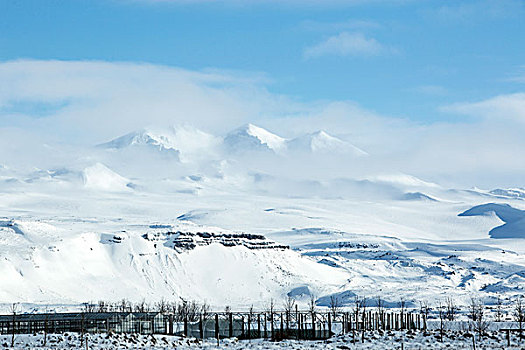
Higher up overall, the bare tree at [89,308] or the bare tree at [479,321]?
the bare tree at [89,308]

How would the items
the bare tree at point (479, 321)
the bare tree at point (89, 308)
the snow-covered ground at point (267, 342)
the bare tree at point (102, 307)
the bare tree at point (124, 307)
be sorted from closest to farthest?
the snow-covered ground at point (267, 342) → the bare tree at point (479, 321) → the bare tree at point (89, 308) → the bare tree at point (102, 307) → the bare tree at point (124, 307)

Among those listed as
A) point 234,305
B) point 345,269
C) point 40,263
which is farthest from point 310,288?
point 40,263

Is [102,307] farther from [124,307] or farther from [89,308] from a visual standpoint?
[89,308]

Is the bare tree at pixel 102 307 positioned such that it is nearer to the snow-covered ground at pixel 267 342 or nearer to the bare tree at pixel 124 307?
the bare tree at pixel 124 307

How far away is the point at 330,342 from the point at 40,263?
294ft

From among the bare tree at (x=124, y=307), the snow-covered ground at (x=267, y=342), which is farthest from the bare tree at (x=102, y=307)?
the snow-covered ground at (x=267, y=342)

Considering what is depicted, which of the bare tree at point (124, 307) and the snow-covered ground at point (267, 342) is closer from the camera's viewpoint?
the snow-covered ground at point (267, 342)

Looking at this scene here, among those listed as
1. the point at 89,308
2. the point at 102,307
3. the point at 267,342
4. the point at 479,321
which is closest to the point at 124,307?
the point at 102,307

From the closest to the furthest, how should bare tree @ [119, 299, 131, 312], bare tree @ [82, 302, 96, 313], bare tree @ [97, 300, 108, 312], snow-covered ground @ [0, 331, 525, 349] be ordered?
1. snow-covered ground @ [0, 331, 525, 349]
2. bare tree @ [82, 302, 96, 313]
3. bare tree @ [97, 300, 108, 312]
4. bare tree @ [119, 299, 131, 312]

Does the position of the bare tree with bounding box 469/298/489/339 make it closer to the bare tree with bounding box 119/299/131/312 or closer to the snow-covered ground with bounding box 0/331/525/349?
the snow-covered ground with bounding box 0/331/525/349

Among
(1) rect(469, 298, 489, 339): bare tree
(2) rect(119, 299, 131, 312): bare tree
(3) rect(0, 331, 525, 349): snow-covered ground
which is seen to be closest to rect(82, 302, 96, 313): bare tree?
(2) rect(119, 299, 131, 312): bare tree

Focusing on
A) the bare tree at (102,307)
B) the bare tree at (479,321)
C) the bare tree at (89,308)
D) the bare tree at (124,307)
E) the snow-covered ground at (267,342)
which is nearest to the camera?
the snow-covered ground at (267,342)

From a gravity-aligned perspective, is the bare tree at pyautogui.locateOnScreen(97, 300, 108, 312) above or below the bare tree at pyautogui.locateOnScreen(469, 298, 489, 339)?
above

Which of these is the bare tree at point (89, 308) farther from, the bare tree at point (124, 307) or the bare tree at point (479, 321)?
the bare tree at point (479, 321)
